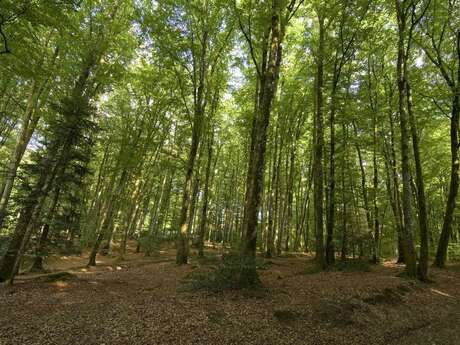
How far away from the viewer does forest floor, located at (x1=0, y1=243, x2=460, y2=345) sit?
4.50m

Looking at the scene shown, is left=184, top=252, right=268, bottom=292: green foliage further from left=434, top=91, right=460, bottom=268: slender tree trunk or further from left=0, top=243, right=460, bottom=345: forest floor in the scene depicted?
left=434, top=91, right=460, bottom=268: slender tree trunk

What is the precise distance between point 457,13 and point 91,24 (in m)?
18.2

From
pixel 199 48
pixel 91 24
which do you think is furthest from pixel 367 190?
pixel 91 24

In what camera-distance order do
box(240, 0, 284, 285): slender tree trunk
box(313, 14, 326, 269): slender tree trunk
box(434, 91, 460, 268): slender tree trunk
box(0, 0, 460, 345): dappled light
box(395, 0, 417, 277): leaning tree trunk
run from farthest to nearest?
box(434, 91, 460, 268): slender tree trunk, box(313, 14, 326, 269): slender tree trunk, box(395, 0, 417, 277): leaning tree trunk, box(240, 0, 284, 285): slender tree trunk, box(0, 0, 460, 345): dappled light

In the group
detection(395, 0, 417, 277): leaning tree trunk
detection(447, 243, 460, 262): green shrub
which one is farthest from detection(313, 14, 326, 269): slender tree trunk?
detection(447, 243, 460, 262): green shrub

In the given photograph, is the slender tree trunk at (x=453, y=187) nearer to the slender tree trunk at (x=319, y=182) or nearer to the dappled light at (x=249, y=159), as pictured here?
the dappled light at (x=249, y=159)

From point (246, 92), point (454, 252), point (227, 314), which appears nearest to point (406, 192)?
point (227, 314)

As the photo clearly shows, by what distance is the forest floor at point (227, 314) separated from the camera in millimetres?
4496

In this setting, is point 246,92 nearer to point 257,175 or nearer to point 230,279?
point 257,175

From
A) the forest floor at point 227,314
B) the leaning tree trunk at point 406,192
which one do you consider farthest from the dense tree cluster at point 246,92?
the forest floor at point 227,314

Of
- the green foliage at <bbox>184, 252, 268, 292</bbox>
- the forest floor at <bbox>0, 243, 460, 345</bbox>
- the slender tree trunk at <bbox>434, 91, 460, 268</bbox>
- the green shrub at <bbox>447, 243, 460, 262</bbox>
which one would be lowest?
the forest floor at <bbox>0, 243, 460, 345</bbox>

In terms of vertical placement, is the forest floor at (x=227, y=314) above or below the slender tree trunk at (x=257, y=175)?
below

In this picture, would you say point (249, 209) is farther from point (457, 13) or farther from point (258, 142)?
point (457, 13)

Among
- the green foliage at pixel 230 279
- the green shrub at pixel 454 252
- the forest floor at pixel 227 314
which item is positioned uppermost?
the green shrub at pixel 454 252
